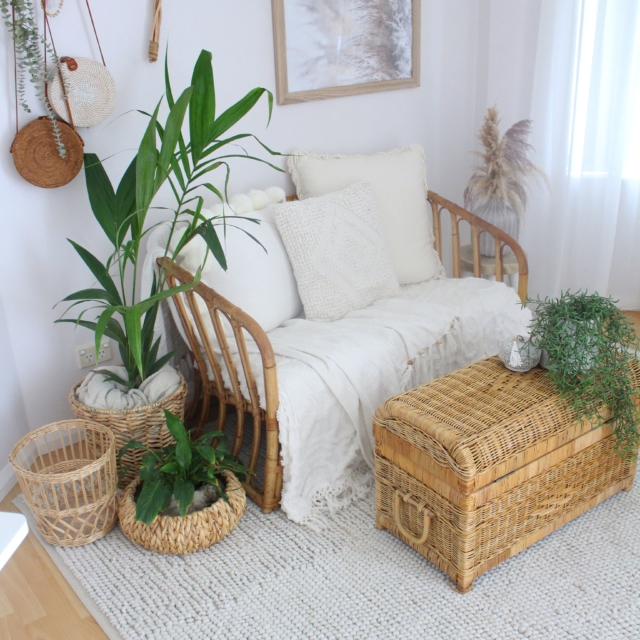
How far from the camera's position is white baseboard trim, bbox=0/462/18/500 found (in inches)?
85.8

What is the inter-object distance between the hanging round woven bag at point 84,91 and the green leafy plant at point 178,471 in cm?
95

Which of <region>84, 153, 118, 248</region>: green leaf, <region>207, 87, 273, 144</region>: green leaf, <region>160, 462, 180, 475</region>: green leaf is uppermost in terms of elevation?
<region>207, 87, 273, 144</region>: green leaf

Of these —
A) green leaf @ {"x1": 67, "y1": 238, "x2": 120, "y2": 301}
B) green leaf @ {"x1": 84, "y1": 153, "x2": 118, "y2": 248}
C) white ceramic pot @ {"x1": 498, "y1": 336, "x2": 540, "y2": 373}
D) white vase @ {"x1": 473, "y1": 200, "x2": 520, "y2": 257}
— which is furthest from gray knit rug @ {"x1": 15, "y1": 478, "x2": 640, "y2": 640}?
white vase @ {"x1": 473, "y1": 200, "x2": 520, "y2": 257}

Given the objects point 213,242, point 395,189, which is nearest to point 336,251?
point 395,189

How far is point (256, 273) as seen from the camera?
2.23 m

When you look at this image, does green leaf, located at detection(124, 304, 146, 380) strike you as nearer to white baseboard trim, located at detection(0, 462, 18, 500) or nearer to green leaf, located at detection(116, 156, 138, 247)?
green leaf, located at detection(116, 156, 138, 247)

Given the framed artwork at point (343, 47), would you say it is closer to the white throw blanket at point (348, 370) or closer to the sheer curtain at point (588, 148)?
the sheer curtain at point (588, 148)

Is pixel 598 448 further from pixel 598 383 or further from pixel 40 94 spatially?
pixel 40 94

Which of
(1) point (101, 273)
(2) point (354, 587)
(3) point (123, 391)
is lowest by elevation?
(2) point (354, 587)

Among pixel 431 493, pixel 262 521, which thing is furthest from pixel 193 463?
pixel 431 493

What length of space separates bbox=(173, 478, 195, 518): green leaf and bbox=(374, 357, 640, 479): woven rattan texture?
52 cm

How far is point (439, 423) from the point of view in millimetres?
1694

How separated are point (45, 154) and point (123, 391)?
756 mm

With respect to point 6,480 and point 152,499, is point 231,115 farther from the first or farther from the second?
point 6,480
